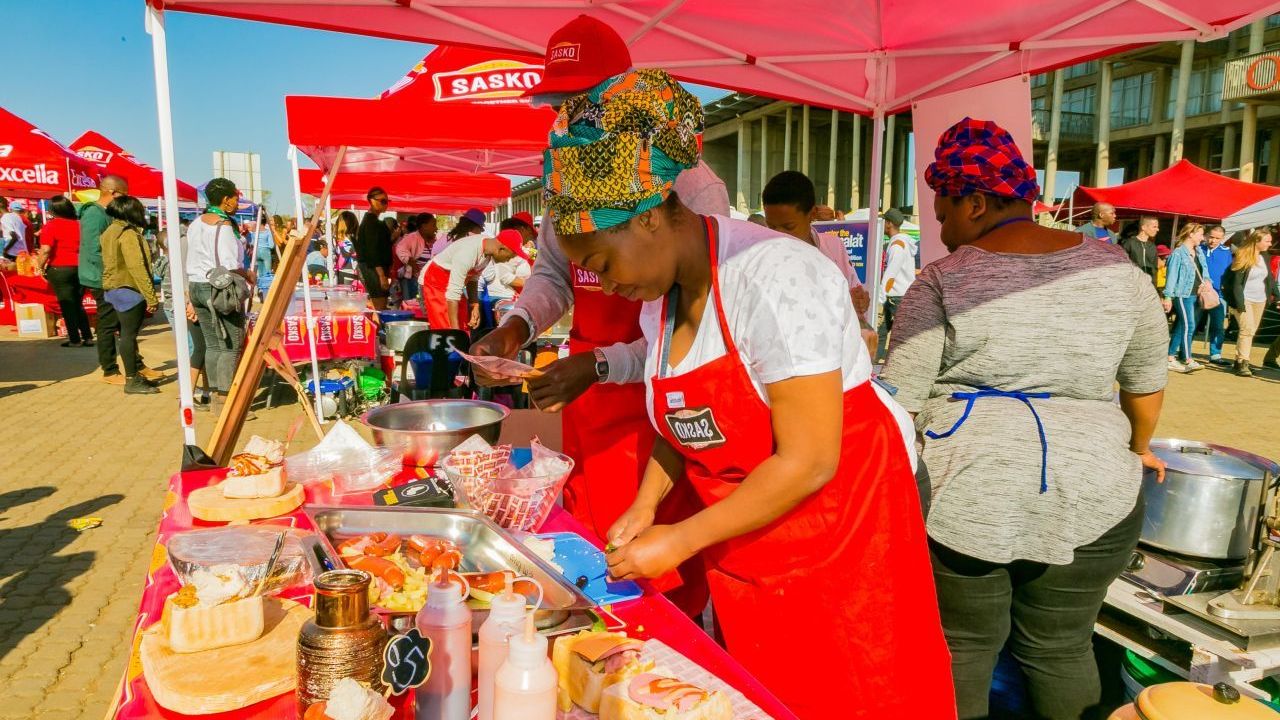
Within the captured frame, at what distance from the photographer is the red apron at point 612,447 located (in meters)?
1.99

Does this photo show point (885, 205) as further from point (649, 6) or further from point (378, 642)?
point (378, 642)

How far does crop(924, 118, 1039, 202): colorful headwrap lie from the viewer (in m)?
1.84

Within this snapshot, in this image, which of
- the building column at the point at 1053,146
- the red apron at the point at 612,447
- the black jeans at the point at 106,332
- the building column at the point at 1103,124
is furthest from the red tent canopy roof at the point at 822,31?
the building column at the point at 1103,124

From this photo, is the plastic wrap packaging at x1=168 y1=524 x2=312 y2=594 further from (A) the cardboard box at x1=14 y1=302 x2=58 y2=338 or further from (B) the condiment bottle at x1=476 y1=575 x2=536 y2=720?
(A) the cardboard box at x1=14 y1=302 x2=58 y2=338

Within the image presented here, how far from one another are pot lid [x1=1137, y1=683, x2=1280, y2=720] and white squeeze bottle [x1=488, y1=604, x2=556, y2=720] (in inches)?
44.7

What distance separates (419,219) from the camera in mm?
11633

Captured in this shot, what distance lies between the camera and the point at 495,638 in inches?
38.4

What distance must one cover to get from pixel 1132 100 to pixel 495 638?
119 feet

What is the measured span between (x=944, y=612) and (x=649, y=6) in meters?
2.87

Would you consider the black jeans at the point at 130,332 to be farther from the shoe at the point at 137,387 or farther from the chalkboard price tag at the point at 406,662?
the chalkboard price tag at the point at 406,662

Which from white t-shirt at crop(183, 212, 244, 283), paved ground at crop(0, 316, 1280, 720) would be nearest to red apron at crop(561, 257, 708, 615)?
paved ground at crop(0, 316, 1280, 720)

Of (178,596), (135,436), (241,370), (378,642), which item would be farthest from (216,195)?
(378,642)

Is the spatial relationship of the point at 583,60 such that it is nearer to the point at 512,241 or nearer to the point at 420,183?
the point at 512,241

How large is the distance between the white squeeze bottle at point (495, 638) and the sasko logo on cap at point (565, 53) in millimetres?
1382
